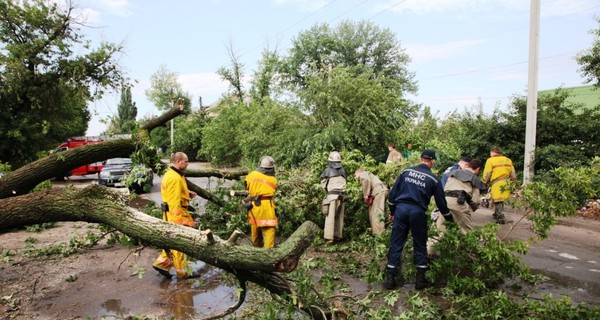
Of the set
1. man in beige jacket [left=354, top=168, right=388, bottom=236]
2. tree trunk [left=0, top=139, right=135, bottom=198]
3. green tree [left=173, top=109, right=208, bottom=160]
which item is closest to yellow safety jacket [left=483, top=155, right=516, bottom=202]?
man in beige jacket [left=354, top=168, right=388, bottom=236]

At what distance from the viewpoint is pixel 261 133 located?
49.2ft

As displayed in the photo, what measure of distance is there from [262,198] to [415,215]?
2.23 m

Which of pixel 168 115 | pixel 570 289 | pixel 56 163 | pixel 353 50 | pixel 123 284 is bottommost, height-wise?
pixel 123 284

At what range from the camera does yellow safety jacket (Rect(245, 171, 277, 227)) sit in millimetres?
6113

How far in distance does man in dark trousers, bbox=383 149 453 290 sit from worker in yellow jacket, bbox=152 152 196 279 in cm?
274

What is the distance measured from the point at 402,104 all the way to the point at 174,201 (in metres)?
9.93

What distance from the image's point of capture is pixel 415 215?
5.18 m

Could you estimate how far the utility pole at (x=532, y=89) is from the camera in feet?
37.9

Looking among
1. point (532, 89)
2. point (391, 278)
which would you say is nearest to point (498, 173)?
point (532, 89)

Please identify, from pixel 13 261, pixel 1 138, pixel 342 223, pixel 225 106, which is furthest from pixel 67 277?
pixel 225 106

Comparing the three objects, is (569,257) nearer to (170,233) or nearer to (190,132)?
(170,233)

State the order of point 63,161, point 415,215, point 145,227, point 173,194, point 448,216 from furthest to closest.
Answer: point 63,161 → point 173,194 → point 448,216 → point 415,215 → point 145,227

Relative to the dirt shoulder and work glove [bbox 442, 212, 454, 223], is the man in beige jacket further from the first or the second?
work glove [bbox 442, 212, 454, 223]

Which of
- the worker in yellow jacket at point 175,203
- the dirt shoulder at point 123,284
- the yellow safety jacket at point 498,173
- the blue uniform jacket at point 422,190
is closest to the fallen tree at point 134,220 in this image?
the dirt shoulder at point 123,284
